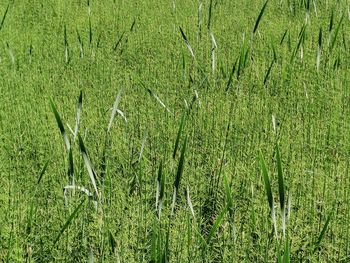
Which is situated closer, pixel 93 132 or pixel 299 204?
pixel 299 204

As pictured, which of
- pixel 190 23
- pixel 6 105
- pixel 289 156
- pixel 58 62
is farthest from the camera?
pixel 190 23

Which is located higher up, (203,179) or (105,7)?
(105,7)

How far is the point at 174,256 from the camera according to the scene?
161 cm

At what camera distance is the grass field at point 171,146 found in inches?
64.5

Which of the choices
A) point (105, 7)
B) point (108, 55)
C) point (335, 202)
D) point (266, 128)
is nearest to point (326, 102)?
point (266, 128)

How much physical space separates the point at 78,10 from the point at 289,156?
2.44m

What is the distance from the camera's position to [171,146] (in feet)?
7.47

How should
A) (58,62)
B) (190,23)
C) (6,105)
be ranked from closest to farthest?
1. (6,105)
2. (58,62)
3. (190,23)

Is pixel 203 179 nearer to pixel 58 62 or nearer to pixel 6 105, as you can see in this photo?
pixel 6 105

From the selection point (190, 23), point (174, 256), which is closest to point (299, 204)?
point (174, 256)

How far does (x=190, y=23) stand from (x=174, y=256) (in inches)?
95.6

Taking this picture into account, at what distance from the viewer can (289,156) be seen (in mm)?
2207

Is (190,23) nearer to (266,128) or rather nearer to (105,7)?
(105,7)

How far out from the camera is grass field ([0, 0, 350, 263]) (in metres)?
1.64
